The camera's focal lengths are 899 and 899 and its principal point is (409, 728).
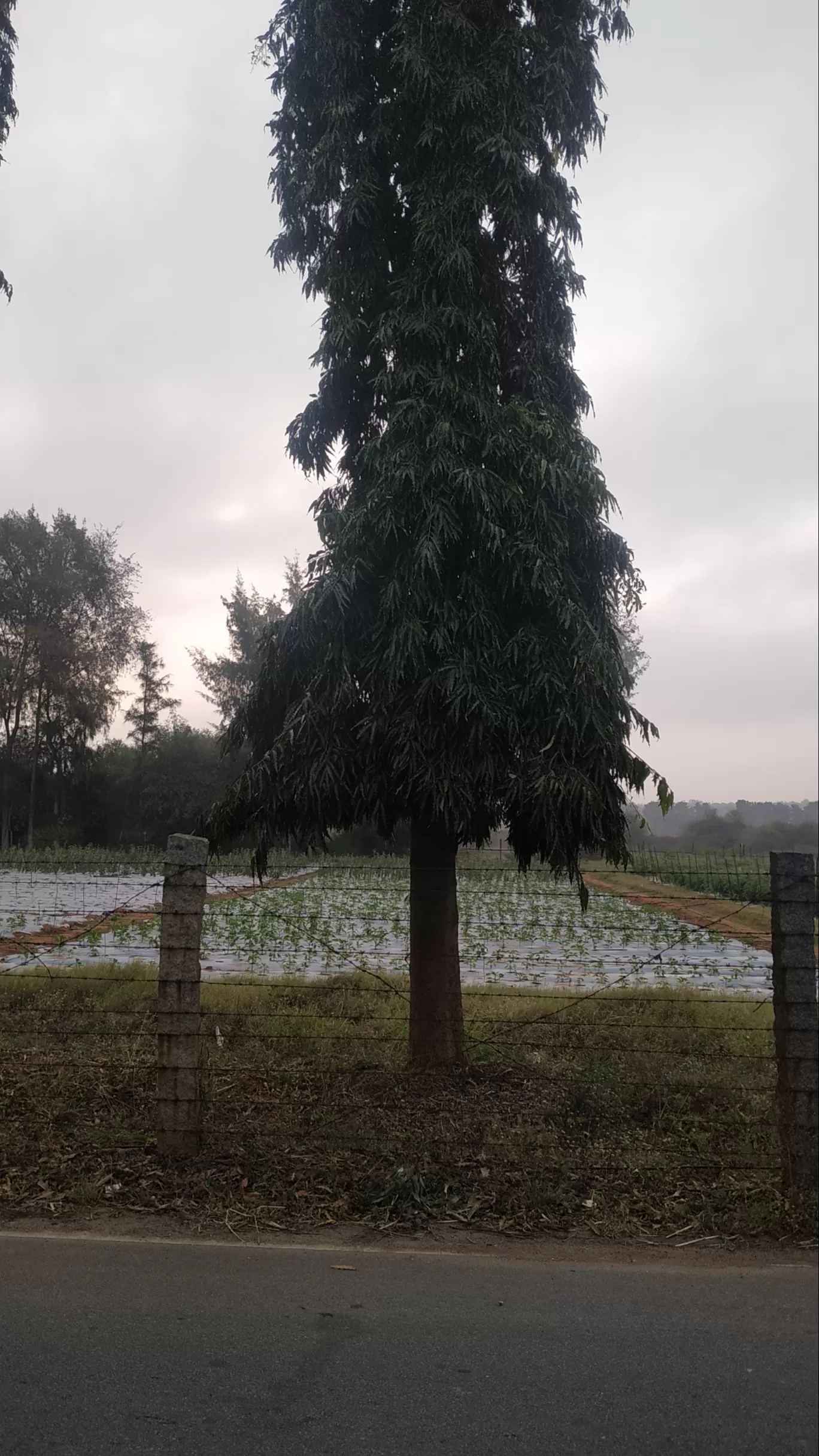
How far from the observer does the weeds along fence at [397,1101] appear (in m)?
3.73

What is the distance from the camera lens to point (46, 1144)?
168 inches

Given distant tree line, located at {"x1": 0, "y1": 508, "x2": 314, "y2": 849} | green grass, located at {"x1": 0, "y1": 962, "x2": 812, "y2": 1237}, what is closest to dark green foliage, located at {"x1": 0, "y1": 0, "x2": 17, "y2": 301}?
green grass, located at {"x1": 0, "y1": 962, "x2": 812, "y2": 1237}

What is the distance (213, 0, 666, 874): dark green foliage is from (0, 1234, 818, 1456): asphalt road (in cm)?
216

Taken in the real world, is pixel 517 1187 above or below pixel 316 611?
below

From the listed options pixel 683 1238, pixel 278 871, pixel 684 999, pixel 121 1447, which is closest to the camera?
pixel 121 1447

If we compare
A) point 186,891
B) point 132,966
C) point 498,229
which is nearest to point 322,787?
point 186,891

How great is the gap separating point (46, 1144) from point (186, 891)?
1368 millimetres

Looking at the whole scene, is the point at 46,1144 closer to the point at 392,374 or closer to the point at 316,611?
the point at 316,611

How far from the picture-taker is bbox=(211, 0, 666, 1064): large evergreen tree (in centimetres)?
471

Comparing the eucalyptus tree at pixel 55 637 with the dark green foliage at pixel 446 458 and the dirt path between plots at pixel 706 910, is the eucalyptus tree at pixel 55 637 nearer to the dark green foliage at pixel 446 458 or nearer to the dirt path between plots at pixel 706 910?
the dirt path between plots at pixel 706 910

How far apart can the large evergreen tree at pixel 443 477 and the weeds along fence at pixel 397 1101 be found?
70 centimetres

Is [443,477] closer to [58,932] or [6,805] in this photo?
[58,932]

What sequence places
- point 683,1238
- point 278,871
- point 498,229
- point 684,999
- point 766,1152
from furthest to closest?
point 684,999
point 278,871
point 498,229
point 766,1152
point 683,1238

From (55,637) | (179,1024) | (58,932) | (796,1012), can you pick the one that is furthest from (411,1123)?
(55,637)
